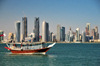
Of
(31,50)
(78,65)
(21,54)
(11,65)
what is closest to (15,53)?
(21,54)

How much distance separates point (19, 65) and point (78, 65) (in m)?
14.4

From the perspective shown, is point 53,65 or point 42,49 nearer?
point 53,65

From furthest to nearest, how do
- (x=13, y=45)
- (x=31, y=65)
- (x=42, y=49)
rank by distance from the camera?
(x=13, y=45)
(x=42, y=49)
(x=31, y=65)

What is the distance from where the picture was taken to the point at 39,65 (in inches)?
1902

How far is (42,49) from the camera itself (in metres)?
70.9

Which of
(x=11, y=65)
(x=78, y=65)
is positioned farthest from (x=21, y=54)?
(x=78, y=65)

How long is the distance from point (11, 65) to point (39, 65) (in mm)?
6816

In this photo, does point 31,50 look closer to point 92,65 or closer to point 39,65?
point 39,65

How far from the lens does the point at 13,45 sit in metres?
78.9

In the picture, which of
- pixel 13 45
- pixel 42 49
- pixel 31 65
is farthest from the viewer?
pixel 13 45

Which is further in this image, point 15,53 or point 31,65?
point 15,53

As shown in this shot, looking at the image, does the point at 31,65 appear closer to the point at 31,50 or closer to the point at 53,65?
the point at 53,65

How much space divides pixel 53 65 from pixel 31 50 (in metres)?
23.7

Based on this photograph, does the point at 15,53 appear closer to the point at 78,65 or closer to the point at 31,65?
the point at 31,65
